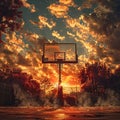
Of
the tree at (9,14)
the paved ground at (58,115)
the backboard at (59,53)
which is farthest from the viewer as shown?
the backboard at (59,53)

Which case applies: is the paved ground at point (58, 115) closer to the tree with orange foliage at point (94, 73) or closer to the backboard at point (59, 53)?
the backboard at point (59, 53)

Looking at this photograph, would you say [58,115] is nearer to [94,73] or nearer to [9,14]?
[9,14]

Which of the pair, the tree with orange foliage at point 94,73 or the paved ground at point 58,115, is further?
the tree with orange foliage at point 94,73

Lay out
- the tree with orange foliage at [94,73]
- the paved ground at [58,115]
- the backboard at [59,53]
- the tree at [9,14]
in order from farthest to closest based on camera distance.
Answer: the tree with orange foliage at [94,73], the backboard at [59,53], the tree at [9,14], the paved ground at [58,115]

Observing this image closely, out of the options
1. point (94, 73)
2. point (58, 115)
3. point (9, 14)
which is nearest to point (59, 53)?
point (9, 14)

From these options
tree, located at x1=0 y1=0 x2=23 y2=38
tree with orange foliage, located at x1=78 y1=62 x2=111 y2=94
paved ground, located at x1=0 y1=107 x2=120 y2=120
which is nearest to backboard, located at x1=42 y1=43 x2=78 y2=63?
tree, located at x1=0 y1=0 x2=23 y2=38

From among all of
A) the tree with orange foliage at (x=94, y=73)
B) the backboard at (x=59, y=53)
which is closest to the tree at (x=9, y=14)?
the backboard at (x=59, y=53)

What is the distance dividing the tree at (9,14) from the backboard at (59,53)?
6583 mm

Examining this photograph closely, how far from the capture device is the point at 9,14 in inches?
827

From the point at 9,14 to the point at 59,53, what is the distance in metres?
7.66

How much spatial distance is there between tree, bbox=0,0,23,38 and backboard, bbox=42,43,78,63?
6.58 metres

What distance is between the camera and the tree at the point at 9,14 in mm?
20828

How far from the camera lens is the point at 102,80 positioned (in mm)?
54719

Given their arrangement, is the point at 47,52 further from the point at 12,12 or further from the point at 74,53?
the point at 12,12
